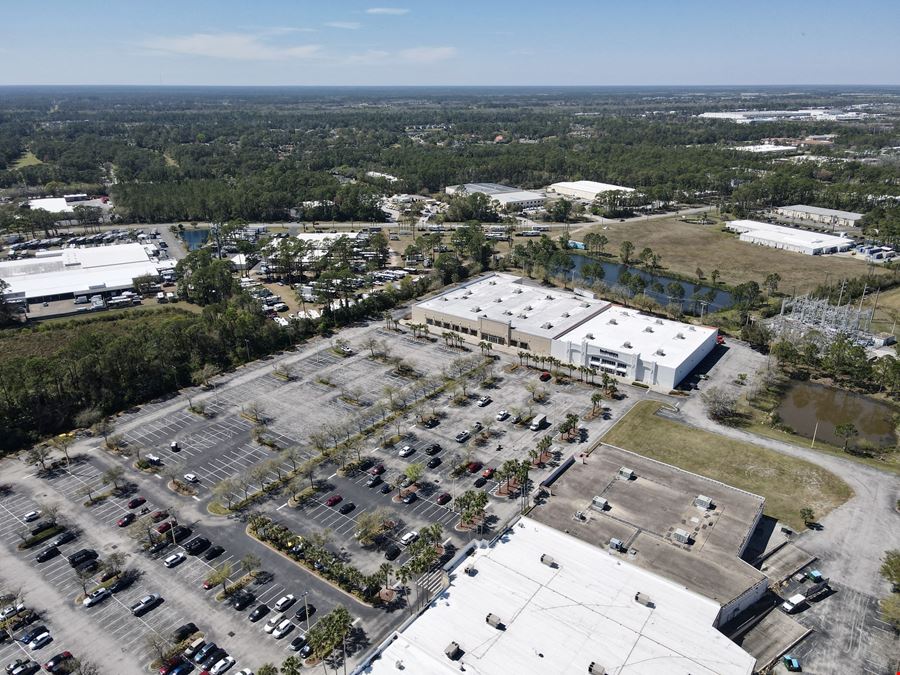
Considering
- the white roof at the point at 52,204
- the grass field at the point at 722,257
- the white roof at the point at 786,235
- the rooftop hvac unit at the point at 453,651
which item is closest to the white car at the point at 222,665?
the rooftop hvac unit at the point at 453,651

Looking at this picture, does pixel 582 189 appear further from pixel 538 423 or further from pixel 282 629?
pixel 282 629

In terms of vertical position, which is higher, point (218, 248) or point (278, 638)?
point (218, 248)

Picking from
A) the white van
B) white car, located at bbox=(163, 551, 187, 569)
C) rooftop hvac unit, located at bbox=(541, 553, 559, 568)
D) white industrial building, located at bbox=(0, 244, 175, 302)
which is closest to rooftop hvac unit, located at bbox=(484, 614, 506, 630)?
rooftop hvac unit, located at bbox=(541, 553, 559, 568)

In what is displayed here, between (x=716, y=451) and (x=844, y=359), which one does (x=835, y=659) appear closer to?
(x=716, y=451)

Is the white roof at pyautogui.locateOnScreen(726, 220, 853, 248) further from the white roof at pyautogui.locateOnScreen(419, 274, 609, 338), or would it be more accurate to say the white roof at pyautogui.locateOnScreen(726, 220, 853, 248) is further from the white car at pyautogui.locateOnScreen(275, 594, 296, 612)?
the white car at pyautogui.locateOnScreen(275, 594, 296, 612)

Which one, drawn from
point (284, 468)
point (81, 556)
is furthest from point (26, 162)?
point (81, 556)

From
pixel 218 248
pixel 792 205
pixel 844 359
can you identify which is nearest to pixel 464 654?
pixel 844 359

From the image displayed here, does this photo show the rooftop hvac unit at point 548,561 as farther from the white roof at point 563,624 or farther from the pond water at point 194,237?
the pond water at point 194,237
